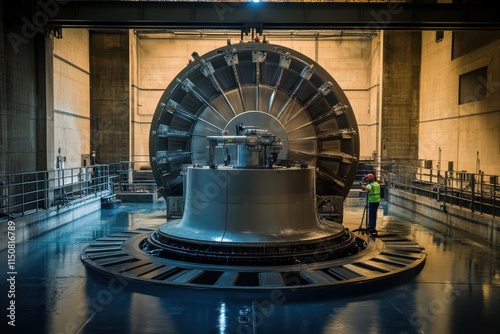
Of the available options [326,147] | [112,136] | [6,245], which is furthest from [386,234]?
[112,136]

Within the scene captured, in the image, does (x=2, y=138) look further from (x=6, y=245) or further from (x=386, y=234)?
(x=386, y=234)

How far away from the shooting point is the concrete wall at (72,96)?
18.9m

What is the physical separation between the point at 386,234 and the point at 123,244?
581 centimetres

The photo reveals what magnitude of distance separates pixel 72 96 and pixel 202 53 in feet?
24.7

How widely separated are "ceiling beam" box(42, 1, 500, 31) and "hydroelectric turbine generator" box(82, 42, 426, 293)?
244cm

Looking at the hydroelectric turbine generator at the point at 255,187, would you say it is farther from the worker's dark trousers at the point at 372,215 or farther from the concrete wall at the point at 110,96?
the concrete wall at the point at 110,96

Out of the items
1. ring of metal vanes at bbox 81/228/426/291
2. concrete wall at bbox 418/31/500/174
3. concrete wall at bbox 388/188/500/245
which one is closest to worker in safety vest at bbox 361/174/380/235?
ring of metal vanes at bbox 81/228/426/291

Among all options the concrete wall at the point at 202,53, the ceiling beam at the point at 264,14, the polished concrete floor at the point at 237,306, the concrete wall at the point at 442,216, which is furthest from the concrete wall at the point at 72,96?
the concrete wall at the point at 442,216

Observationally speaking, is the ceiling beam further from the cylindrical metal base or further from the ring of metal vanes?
the ring of metal vanes

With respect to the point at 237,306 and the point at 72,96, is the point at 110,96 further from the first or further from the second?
the point at 237,306

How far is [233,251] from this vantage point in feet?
25.2

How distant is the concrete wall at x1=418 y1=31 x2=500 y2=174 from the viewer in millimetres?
16109

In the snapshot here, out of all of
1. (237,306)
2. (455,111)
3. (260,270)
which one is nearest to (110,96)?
(455,111)

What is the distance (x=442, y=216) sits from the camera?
1393 cm
